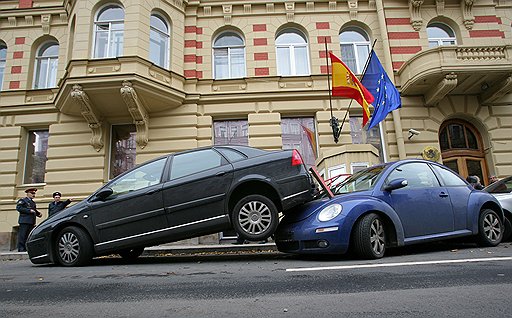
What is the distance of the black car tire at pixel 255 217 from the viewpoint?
200 inches

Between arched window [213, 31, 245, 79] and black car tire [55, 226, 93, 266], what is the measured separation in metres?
8.77

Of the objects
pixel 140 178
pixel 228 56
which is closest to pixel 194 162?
pixel 140 178

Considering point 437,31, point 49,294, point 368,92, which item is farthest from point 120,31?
point 437,31

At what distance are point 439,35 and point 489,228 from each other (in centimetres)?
1016

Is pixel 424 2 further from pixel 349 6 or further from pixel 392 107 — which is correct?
pixel 392 107

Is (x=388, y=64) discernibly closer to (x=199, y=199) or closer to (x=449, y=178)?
(x=449, y=178)

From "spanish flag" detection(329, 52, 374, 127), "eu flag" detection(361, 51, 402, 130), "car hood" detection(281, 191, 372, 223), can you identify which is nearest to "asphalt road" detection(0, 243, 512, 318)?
"car hood" detection(281, 191, 372, 223)

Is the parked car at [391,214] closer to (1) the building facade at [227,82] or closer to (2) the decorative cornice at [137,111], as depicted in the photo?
(1) the building facade at [227,82]

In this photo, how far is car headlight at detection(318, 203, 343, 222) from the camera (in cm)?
475

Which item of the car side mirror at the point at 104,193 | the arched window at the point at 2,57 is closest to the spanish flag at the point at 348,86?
the car side mirror at the point at 104,193

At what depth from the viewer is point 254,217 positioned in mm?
5148

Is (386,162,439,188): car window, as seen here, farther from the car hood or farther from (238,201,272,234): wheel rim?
(238,201,272,234): wheel rim

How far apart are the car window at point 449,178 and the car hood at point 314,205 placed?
1.69 metres

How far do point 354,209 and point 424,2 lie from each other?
39.9 feet
